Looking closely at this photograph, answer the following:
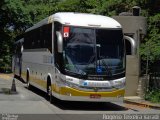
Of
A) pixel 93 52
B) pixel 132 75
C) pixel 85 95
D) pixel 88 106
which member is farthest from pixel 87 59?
pixel 132 75

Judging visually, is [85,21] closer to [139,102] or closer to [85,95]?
[85,95]

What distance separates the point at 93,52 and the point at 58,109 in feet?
7.96

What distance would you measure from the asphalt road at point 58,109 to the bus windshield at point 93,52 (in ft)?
4.93

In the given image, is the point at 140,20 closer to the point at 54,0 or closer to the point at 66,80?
the point at 66,80

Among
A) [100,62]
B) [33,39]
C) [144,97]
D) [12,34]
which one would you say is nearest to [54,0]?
[12,34]

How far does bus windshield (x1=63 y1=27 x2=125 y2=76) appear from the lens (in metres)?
17.2

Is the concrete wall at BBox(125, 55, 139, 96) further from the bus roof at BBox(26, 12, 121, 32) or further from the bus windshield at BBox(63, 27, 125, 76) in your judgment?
the bus windshield at BBox(63, 27, 125, 76)

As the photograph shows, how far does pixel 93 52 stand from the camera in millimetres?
17328

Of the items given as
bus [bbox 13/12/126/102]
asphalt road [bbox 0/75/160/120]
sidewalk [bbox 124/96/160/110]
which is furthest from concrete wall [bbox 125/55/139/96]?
bus [bbox 13/12/126/102]

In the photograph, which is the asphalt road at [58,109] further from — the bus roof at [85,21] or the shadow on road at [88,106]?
the bus roof at [85,21]

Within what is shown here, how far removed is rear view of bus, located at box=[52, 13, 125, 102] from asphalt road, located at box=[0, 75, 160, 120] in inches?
24.0

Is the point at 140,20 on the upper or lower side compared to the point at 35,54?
upper

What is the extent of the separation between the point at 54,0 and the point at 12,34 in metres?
8.58

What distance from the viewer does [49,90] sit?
64.2ft
